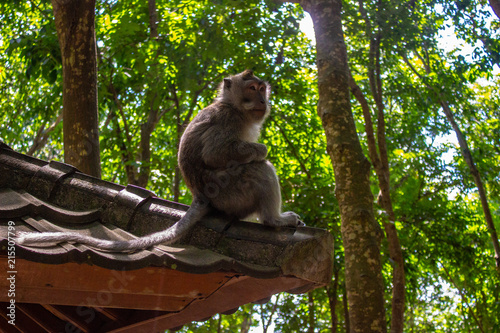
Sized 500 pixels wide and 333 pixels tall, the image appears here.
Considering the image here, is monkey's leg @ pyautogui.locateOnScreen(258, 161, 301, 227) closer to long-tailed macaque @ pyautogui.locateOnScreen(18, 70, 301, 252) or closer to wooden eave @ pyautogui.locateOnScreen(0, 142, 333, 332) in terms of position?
long-tailed macaque @ pyautogui.locateOnScreen(18, 70, 301, 252)

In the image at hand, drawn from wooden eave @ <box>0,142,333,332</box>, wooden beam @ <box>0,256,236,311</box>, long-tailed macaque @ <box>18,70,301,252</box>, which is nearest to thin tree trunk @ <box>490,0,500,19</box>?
long-tailed macaque @ <box>18,70,301,252</box>

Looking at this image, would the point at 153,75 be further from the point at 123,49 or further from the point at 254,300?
the point at 254,300

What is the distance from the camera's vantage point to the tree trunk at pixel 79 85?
474 centimetres

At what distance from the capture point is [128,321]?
3.04 meters

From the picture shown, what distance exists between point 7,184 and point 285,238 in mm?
1706

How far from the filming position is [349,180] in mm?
5109

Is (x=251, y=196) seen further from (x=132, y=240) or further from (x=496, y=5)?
(x=496, y=5)

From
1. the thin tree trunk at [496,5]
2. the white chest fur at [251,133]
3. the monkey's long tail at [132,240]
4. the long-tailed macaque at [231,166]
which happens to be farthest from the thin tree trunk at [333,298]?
the monkey's long tail at [132,240]

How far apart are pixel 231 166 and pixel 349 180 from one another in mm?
1794

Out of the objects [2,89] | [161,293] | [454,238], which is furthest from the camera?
[2,89]

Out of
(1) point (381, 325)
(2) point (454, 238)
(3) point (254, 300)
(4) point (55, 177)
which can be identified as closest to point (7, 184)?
(4) point (55, 177)

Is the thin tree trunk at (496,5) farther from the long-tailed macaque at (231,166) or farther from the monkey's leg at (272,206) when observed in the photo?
the monkey's leg at (272,206)

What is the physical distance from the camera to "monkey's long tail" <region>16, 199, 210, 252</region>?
2.03m

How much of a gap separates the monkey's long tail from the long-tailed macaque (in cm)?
2
